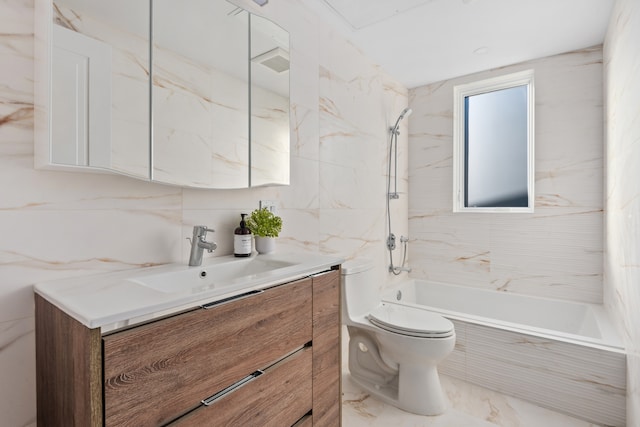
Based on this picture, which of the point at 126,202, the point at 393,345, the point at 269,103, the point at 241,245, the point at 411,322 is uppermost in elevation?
the point at 269,103

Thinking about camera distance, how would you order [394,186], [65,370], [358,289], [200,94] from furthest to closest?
[394,186] → [358,289] → [200,94] → [65,370]

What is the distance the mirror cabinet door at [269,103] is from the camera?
5.13ft

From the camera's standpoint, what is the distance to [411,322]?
1.88 metres

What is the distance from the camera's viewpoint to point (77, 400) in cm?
73

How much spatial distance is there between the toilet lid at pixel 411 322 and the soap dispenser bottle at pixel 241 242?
0.91 metres

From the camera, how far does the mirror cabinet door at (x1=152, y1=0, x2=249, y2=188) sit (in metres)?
1.22

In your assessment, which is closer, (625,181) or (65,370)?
(65,370)

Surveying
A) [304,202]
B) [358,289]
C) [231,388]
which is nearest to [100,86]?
[231,388]

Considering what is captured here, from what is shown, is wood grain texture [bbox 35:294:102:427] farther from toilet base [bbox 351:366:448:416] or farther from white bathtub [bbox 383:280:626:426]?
white bathtub [bbox 383:280:626:426]

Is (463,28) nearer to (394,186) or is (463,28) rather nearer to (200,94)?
(394,186)

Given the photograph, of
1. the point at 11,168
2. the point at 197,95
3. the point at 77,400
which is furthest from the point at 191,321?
the point at 197,95

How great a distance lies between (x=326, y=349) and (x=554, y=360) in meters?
1.45

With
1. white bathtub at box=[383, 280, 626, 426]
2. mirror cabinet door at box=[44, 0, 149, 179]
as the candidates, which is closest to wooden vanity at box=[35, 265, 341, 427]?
mirror cabinet door at box=[44, 0, 149, 179]

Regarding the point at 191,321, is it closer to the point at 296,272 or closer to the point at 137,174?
the point at 296,272
